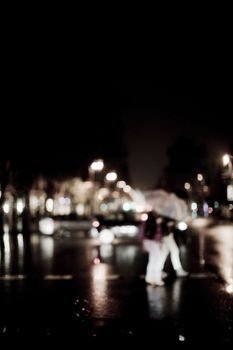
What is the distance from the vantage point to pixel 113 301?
11.8m

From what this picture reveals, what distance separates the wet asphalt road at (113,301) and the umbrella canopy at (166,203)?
1.43 meters

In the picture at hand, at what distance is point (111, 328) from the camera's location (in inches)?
360

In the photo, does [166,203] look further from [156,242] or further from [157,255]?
[157,255]

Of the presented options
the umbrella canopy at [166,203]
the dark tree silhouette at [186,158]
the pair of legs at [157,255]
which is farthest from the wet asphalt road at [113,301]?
the dark tree silhouette at [186,158]

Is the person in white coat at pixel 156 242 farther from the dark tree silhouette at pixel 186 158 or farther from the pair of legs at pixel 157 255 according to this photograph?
the dark tree silhouette at pixel 186 158

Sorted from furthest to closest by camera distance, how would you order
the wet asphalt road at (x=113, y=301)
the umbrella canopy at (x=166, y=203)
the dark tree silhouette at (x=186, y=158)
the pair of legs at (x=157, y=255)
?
1. the dark tree silhouette at (x=186, y=158)
2. the umbrella canopy at (x=166, y=203)
3. the pair of legs at (x=157, y=255)
4. the wet asphalt road at (x=113, y=301)

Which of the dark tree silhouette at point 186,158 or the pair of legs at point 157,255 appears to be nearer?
the pair of legs at point 157,255

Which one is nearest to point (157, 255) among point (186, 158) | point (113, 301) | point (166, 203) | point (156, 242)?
point (156, 242)

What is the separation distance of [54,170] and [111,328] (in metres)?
36.1

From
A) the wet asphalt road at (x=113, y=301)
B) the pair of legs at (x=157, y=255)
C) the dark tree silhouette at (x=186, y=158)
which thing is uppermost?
the dark tree silhouette at (x=186, y=158)

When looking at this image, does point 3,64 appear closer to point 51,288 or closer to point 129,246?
point 129,246

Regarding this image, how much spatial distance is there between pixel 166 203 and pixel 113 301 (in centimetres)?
352

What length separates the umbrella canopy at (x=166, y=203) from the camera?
14625 mm

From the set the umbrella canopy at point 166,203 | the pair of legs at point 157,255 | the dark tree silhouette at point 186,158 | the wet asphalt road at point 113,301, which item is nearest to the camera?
the wet asphalt road at point 113,301
